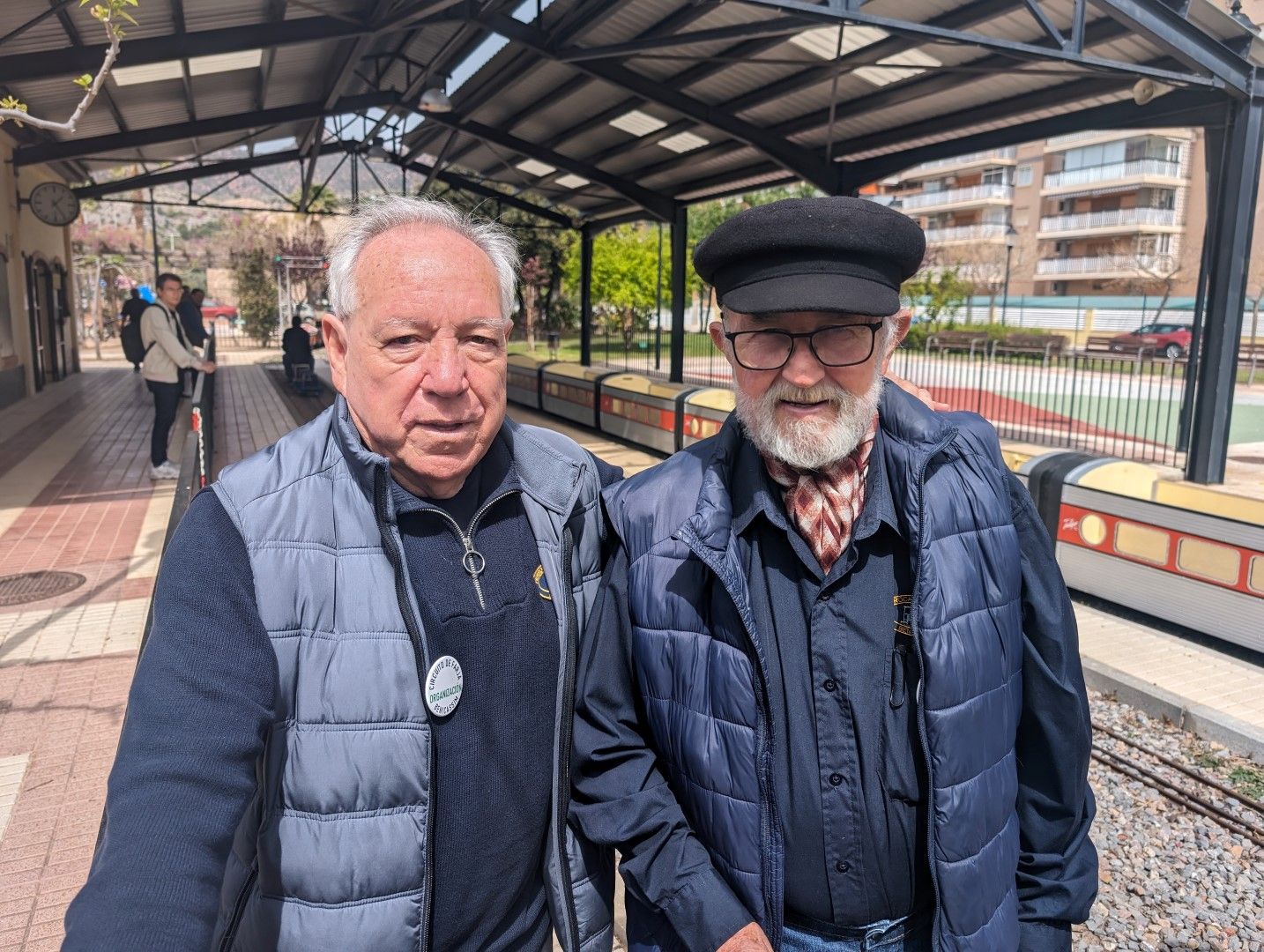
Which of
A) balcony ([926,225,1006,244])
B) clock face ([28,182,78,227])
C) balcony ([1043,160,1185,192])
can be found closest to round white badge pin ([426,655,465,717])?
clock face ([28,182,78,227])

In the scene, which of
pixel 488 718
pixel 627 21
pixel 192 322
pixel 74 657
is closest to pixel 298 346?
pixel 192 322

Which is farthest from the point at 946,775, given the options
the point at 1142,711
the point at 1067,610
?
the point at 1142,711

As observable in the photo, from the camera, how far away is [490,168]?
58.7 ft

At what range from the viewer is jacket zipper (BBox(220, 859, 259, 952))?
139cm

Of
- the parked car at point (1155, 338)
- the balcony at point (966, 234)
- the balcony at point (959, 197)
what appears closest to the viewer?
the parked car at point (1155, 338)

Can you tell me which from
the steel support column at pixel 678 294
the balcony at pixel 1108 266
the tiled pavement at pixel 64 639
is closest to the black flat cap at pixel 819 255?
the tiled pavement at pixel 64 639

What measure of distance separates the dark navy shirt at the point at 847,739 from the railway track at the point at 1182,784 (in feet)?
10.4

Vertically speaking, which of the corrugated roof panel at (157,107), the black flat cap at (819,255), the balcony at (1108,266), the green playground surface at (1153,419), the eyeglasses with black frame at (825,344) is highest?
the balcony at (1108,266)

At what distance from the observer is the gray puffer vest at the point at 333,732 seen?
1.40 m

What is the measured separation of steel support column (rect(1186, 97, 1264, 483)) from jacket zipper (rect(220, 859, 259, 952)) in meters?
7.57

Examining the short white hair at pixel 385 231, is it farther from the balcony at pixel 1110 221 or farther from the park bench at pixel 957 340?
the balcony at pixel 1110 221

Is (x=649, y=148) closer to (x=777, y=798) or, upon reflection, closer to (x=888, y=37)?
(x=888, y=37)

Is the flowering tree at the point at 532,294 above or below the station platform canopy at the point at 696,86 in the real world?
below

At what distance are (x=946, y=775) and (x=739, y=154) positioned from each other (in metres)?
12.0
